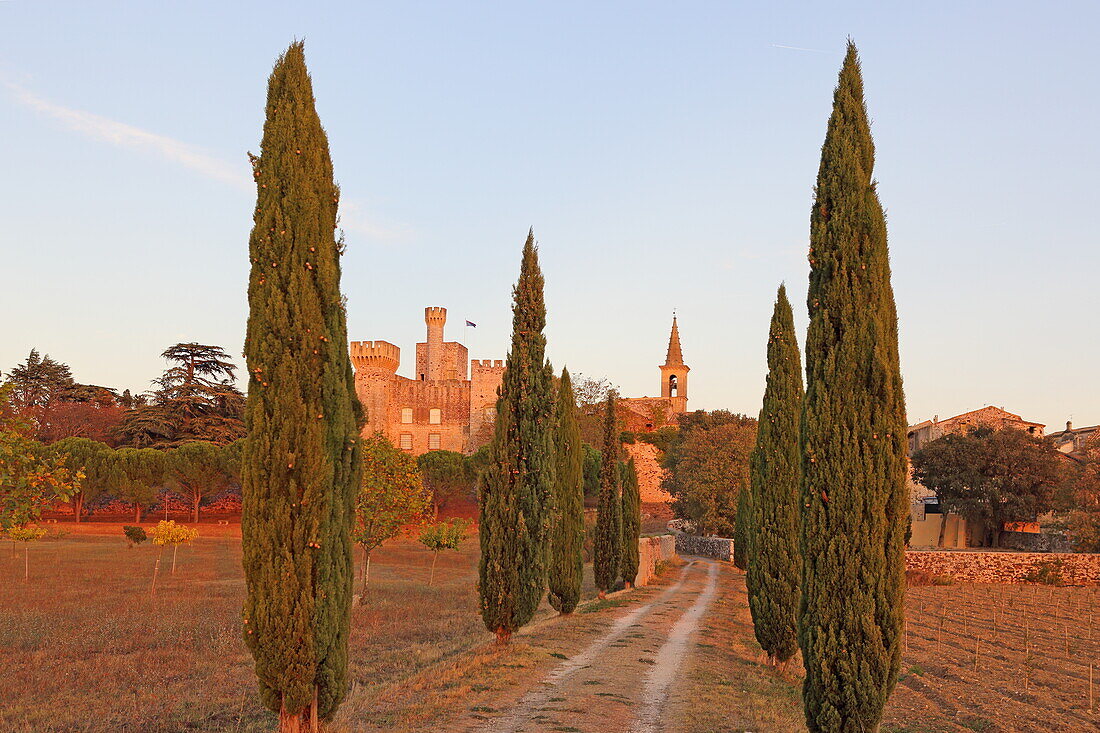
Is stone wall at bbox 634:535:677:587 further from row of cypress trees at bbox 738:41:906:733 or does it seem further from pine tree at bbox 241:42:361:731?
pine tree at bbox 241:42:361:731

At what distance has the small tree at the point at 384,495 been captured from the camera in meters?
27.3

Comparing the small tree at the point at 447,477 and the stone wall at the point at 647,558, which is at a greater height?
the small tree at the point at 447,477

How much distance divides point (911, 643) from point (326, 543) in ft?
60.2

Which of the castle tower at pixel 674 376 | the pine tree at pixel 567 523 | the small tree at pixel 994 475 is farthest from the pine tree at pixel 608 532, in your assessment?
the castle tower at pixel 674 376

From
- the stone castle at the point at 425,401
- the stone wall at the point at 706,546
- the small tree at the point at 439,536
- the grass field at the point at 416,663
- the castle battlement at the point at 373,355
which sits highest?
the castle battlement at the point at 373,355

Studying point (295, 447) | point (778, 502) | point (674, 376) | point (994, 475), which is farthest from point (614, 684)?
point (674, 376)

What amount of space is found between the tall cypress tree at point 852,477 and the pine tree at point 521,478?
21.5ft

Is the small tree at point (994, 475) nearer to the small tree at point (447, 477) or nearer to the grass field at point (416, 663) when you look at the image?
the grass field at point (416, 663)

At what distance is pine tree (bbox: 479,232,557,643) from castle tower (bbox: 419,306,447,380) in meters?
65.9

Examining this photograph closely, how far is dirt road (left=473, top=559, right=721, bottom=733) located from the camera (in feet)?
33.4

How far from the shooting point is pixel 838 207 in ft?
35.2

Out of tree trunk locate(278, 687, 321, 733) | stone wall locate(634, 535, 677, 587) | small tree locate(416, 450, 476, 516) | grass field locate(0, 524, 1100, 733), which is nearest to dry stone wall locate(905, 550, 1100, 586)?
grass field locate(0, 524, 1100, 733)

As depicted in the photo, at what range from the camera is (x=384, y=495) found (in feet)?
90.4

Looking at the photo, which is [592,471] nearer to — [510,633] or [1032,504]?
[1032,504]
